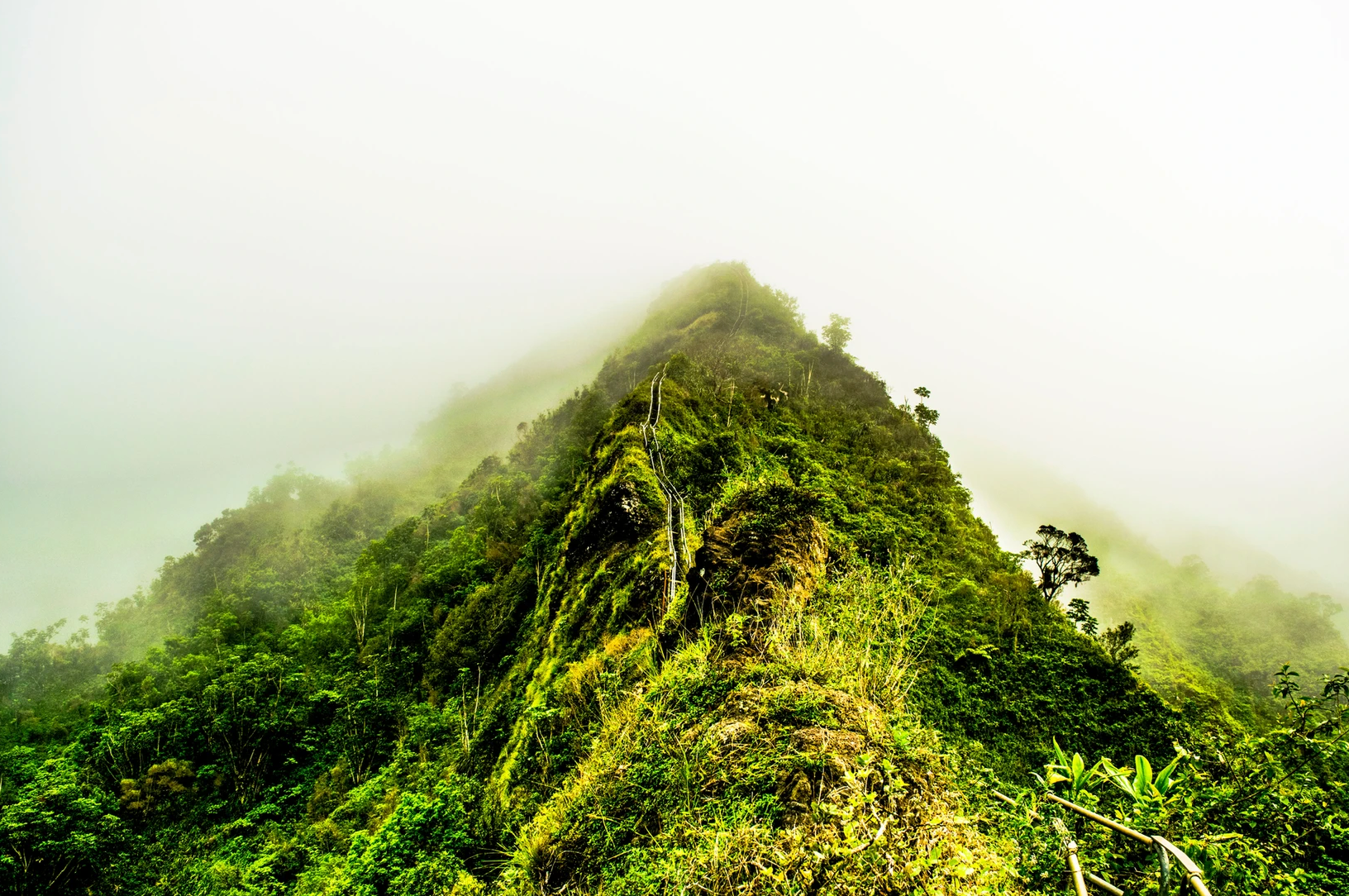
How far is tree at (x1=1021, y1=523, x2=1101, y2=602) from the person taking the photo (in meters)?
22.9

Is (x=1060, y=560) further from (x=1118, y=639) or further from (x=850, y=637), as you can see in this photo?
(x=850, y=637)

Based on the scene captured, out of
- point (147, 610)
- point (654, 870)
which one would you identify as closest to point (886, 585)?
point (654, 870)

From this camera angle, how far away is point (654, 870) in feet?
13.6

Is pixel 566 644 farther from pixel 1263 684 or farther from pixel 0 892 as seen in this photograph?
pixel 1263 684

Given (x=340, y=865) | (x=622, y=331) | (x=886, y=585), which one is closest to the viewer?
(x=886, y=585)

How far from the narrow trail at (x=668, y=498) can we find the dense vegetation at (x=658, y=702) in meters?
0.16

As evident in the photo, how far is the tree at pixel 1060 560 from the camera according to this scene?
22906 millimetres

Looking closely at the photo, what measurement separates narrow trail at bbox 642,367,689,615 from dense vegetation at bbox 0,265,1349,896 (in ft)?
0.53

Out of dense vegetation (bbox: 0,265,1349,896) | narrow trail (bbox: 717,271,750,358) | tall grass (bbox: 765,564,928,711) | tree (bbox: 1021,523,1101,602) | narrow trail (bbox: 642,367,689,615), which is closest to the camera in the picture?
dense vegetation (bbox: 0,265,1349,896)

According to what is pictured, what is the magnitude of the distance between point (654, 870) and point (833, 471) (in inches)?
820

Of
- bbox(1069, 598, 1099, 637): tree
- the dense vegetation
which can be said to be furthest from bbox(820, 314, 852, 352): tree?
bbox(1069, 598, 1099, 637): tree

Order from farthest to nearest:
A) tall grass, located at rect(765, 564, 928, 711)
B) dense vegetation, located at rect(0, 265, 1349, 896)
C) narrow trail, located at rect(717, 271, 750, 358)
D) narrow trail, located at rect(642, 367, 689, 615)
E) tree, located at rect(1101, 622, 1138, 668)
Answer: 1. narrow trail, located at rect(717, 271, 750, 358)
2. tree, located at rect(1101, 622, 1138, 668)
3. narrow trail, located at rect(642, 367, 689, 615)
4. tall grass, located at rect(765, 564, 928, 711)
5. dense vegetation, located at rect(0, 265, 1349, 896)

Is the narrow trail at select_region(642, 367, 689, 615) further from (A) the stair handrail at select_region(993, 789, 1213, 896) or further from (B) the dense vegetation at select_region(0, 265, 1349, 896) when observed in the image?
(A) the stair handrail at select_region(993, 789, 1213, 896)

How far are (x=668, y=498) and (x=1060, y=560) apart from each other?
773 inches
